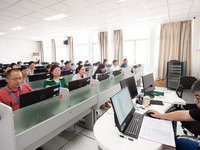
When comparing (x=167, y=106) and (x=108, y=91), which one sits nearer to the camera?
(x=167, y=106)

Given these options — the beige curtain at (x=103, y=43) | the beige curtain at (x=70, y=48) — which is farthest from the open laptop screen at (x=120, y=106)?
the beige curtain at (x=70, y=48)

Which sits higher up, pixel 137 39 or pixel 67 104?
pixel 137 39

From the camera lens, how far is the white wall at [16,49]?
9.46 m

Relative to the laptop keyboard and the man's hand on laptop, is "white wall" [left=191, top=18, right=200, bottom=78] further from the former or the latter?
the laptop keyboard

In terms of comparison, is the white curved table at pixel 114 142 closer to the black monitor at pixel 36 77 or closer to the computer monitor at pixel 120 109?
the computer monitor at pixel 120 109

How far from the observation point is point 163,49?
6086 millimetres

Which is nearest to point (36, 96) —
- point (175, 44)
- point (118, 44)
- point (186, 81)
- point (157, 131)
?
point (157, 131)

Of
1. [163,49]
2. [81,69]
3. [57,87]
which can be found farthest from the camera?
[163,49]

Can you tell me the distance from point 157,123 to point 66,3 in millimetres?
3541

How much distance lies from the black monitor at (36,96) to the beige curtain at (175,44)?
233 inches

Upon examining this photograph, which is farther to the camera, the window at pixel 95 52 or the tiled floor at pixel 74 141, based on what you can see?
the window at pixel 95 52

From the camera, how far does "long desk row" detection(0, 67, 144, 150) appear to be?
3.66 feet

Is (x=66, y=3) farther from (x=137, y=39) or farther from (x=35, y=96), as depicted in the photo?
(x=137, y=39)

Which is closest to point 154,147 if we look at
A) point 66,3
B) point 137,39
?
point 66,3
